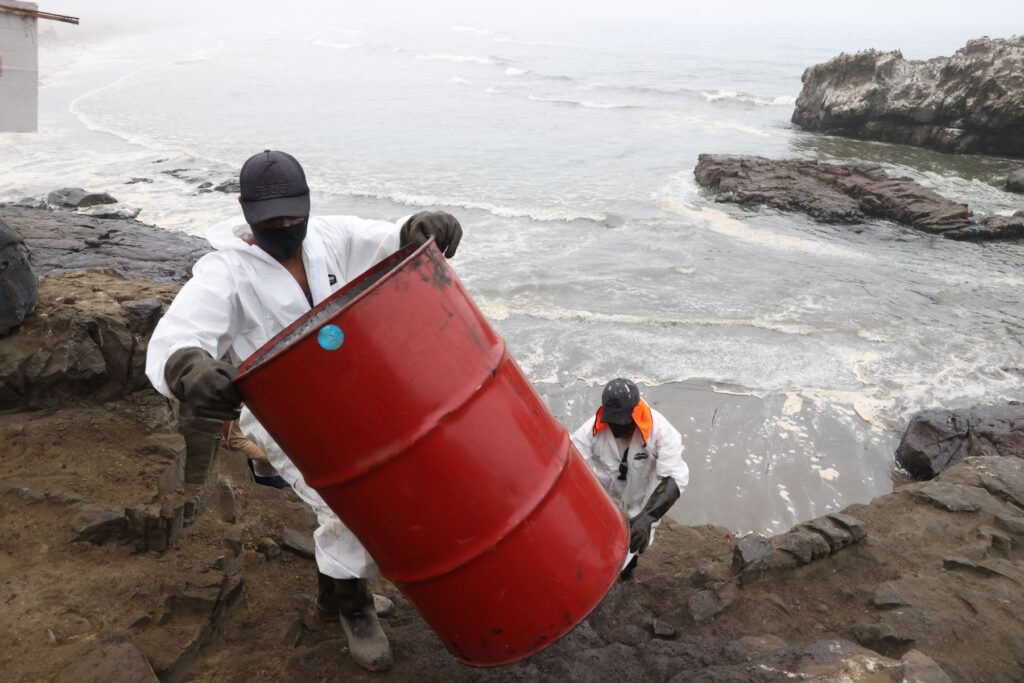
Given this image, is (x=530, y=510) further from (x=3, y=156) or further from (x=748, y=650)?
(x=3, y=156)

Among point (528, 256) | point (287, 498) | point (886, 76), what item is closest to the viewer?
point (287, 498)

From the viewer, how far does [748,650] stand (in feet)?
9.38

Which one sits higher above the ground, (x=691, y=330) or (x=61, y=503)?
(x=61, y=503)

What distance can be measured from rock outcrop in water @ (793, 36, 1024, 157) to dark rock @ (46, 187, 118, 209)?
60.3ft

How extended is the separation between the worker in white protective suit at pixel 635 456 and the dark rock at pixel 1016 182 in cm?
1556

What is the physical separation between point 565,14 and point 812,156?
91361mm

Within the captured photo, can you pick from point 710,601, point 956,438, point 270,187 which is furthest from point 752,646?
point 956,438

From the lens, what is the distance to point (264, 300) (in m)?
2.34

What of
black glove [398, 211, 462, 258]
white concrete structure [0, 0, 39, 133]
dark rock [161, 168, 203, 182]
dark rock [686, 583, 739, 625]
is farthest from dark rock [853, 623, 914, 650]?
dark rock [161, 168, 203, 182]

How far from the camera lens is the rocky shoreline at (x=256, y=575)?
2.55m

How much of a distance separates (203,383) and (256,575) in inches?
62.9

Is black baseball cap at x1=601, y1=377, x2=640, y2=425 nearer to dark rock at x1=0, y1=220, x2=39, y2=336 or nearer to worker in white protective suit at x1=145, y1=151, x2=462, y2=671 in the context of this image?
worker in white protective suit at x1=145, y1=151, x2=462, y2=671

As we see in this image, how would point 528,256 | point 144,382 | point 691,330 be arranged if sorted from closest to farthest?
point 144,382 < point 691,330 < point 528,256

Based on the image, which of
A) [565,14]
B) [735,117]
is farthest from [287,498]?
[565,14]
